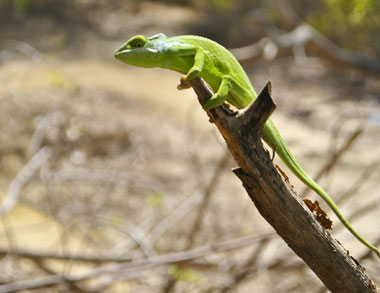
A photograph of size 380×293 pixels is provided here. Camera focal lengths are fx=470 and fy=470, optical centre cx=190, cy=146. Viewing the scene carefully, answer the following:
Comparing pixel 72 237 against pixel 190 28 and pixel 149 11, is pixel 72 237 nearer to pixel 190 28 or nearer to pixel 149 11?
pixel 190 28

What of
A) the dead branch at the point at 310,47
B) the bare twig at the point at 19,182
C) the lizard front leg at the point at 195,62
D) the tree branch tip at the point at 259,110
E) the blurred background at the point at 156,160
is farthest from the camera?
the dead branch at the point at 310,47

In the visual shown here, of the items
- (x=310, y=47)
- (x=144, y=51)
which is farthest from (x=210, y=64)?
(x=310, y=47)

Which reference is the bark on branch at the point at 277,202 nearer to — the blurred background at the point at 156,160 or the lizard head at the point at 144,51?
the lizard head at the point at 144,51

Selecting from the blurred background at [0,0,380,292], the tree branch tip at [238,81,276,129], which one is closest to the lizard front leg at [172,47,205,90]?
the tree branch tip at [238,81,276,129]

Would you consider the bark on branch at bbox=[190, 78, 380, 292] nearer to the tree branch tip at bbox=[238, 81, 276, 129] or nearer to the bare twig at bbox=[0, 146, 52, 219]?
the tree branch tip at bbox=[238, 81, 276, 129]

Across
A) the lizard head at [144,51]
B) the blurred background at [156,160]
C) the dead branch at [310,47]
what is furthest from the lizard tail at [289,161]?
the dead branch at [310,47]

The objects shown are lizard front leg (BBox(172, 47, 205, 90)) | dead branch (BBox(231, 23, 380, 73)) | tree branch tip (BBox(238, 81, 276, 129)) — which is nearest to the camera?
tree branch tip (BBox(238, 81, 276, 129))
